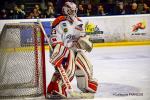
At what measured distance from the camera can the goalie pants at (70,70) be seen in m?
4.02

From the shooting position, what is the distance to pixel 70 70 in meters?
4.05

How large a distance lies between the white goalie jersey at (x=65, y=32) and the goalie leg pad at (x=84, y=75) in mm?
161

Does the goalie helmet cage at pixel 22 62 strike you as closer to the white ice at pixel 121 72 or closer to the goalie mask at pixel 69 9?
the white ice at pixel 121 72

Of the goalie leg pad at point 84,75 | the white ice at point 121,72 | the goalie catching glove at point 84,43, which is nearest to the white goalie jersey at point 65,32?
the goalie catching glove at point 84,43

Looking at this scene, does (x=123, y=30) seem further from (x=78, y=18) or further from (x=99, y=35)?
(x=78, y=18)

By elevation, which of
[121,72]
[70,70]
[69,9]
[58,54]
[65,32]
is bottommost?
[121,72]

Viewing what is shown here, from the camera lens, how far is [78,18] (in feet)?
13.3

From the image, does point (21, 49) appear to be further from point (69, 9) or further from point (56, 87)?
point (69, 9)

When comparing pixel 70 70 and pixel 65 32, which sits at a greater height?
pixel 65 32

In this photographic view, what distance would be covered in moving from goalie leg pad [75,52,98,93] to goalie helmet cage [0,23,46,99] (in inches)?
11.7

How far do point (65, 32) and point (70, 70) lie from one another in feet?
1.06

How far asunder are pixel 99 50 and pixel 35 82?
5.49ft

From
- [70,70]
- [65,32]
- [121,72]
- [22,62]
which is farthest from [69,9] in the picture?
[121,72]

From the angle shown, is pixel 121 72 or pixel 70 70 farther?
pixel 121 72
